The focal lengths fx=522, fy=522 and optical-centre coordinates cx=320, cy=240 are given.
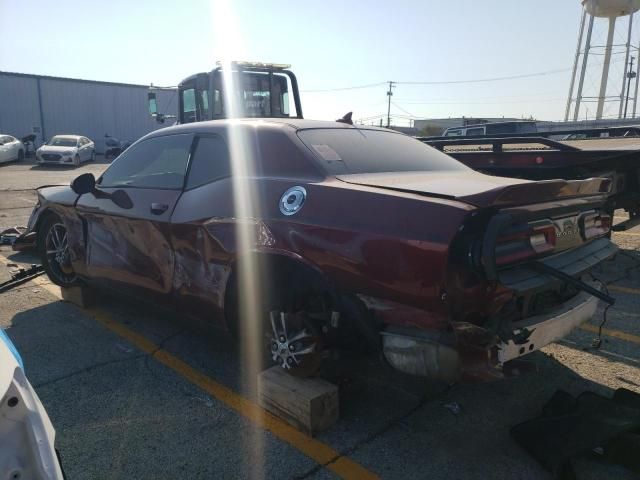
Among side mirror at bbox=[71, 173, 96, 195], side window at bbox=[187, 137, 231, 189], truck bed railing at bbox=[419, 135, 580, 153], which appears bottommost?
side mirror at bbox=[71, 173, 96, 195]

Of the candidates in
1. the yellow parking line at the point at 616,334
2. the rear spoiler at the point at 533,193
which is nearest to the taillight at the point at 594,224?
the rear spoiler at the point at 533,193

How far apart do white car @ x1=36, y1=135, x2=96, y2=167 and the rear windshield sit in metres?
23.8

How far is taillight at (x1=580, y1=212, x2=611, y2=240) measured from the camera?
9.71 feet

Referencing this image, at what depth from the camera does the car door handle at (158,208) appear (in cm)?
360

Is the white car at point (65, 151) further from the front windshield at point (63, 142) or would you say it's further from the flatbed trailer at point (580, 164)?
the flatbed trailer at point (580, 164)

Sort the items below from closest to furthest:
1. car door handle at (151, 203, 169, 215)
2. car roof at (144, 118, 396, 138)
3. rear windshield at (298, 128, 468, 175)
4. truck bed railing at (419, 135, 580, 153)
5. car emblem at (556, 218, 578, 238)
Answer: car emblem at (556, 218, 578, 238)
rear windshield at (298, 128, 468, 175)
car roof at (144, 118, 396, 138)
car door handle at (151, 203, 169, 215)
truck bed railing at (419, 135, 580, 153)

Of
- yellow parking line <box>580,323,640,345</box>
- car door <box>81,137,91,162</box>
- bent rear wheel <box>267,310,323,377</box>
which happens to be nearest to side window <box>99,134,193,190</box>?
bent rear wheel <box>267,310,323,377</box>

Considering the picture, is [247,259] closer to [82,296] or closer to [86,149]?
[82,296]

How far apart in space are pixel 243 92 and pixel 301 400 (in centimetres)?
850

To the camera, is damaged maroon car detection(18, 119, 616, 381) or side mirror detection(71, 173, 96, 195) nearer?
damaged maroon car detection(18, 119, 616, 381)

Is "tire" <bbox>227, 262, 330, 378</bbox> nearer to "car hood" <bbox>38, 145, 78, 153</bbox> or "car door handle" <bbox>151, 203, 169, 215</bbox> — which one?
"car door handle" <bbox>151, 203, 169, 215</bbox>

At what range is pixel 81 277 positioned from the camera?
15.1 feet

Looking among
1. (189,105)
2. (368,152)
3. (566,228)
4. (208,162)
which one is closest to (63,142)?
(189,105)

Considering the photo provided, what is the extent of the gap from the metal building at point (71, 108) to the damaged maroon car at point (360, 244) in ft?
96.3
